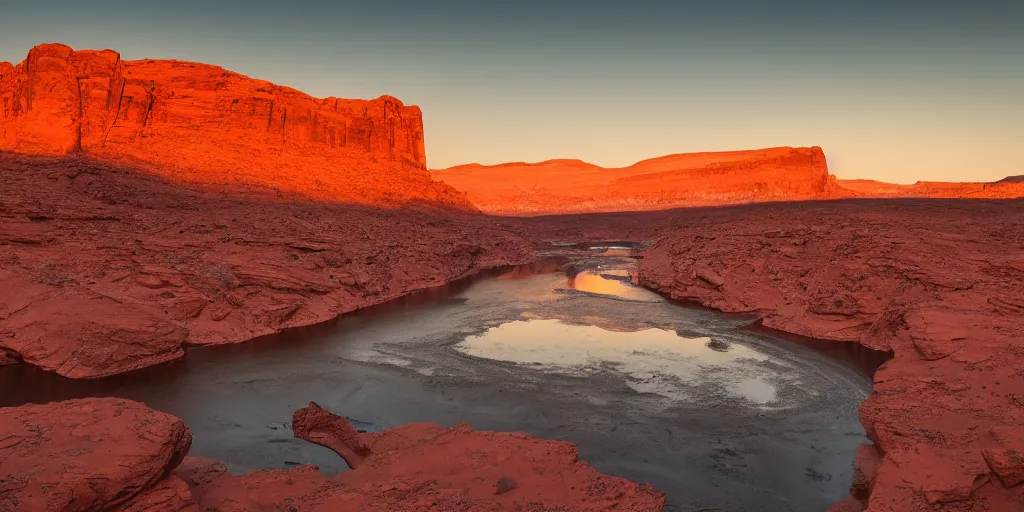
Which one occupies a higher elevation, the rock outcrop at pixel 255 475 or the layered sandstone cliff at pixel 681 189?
the layered sandstone cliff at pixel 681 189

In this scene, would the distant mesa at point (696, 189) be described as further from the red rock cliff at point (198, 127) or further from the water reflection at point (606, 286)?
the red rock cliff at point (198, 127)

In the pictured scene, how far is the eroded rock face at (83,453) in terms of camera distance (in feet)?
19.5

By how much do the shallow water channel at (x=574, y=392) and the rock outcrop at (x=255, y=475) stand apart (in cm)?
138

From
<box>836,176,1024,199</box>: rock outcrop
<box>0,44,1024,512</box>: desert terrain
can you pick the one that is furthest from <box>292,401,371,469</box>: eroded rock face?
<box>836,176,1024,199</box>: rock outcrop

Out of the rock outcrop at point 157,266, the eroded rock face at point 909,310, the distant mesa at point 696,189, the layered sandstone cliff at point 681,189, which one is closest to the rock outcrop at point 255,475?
the eroded rock face at point 909,310

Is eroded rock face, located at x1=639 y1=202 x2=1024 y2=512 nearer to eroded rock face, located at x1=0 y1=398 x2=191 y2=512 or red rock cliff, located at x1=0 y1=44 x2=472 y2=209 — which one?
eroded rock face, located at x1=0 y1=398 x2=191 y2=512

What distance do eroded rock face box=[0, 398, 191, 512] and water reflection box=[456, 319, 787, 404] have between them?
33.9 feet

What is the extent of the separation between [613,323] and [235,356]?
12531mm

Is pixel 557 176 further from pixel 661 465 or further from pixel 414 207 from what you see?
pixel 661 465

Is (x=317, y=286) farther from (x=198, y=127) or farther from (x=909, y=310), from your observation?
(x=198, y=127)

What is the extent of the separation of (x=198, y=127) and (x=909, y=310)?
39551 mm

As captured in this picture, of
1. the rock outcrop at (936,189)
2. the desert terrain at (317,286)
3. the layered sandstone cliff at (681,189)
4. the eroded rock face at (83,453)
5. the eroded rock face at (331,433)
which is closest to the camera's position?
the eroded rock face at (83,453)

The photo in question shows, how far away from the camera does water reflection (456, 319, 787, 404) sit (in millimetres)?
14773

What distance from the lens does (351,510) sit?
7570 millimetres
